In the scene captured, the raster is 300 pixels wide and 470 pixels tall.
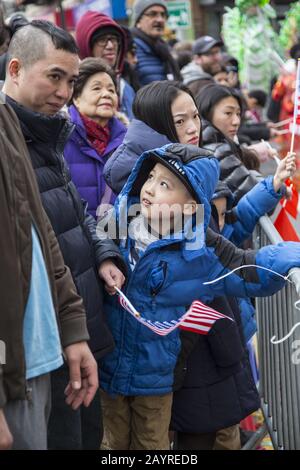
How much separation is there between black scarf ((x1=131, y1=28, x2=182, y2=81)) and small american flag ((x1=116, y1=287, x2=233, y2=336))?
4.31 m

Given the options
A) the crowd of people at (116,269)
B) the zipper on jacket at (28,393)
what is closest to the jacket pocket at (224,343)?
the crowd of people at (116,269)

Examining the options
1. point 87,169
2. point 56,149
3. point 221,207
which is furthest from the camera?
point 87,169

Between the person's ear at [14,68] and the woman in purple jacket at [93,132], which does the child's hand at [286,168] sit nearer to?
the woman in purple jacket at [93,132]

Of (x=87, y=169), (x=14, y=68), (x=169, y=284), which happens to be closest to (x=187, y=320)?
(x=169, y=284)

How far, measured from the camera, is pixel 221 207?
3650 mm

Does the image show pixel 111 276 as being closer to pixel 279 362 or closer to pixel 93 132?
pixel 279 362

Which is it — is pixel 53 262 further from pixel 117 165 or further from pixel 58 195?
pixel 117 165

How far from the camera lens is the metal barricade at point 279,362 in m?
3.05

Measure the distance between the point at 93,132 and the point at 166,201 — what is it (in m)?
1.13

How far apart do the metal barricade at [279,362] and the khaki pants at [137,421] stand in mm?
503

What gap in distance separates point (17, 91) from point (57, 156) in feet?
0.90

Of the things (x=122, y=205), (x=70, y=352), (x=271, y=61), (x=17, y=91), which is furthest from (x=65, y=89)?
(x=271, y=61)

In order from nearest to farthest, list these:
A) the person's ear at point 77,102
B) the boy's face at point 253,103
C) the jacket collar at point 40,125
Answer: the jacket collar at point 40,125
the person's ear at point 77,102
the boy's face at point 253,103

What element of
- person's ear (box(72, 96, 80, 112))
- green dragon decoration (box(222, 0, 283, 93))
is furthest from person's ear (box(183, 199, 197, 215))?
green dragon decoration (box(222, 0, 283, 93))
